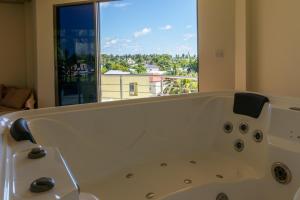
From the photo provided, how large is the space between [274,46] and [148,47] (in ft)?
6.86

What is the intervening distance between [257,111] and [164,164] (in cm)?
82

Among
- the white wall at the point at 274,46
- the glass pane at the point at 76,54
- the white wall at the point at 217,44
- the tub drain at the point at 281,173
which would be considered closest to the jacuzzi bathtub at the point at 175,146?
the tub drain at the point at 281,173

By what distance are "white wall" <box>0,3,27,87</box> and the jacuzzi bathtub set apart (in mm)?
4142

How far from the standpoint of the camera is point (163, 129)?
223cm

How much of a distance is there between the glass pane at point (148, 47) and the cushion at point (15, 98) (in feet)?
4.48

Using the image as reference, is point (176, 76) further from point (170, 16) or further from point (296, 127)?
point (296, 127)

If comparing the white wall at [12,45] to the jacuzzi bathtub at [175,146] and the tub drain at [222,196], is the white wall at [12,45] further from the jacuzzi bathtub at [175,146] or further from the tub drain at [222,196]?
the tub drain at [222,196]

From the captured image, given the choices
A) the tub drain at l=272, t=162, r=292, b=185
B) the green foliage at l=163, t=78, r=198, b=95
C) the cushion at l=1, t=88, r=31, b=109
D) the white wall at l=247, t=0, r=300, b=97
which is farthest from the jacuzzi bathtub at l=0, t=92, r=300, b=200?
the cushion at l=1, t=88, r=31, b=109

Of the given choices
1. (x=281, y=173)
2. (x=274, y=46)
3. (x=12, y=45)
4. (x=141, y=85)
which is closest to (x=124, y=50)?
(x=141, y=85)

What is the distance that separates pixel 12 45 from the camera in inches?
208

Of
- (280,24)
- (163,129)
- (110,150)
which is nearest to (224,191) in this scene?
(163,129)

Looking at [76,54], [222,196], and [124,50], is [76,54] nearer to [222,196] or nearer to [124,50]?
[124,50]

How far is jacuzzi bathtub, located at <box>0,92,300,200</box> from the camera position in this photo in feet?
5.57

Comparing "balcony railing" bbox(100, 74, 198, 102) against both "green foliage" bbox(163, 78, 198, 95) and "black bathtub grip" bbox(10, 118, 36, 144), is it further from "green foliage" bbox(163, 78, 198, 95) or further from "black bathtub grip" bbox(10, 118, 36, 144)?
"black bathtub grip" bbox(10, 118, 36, 144)
